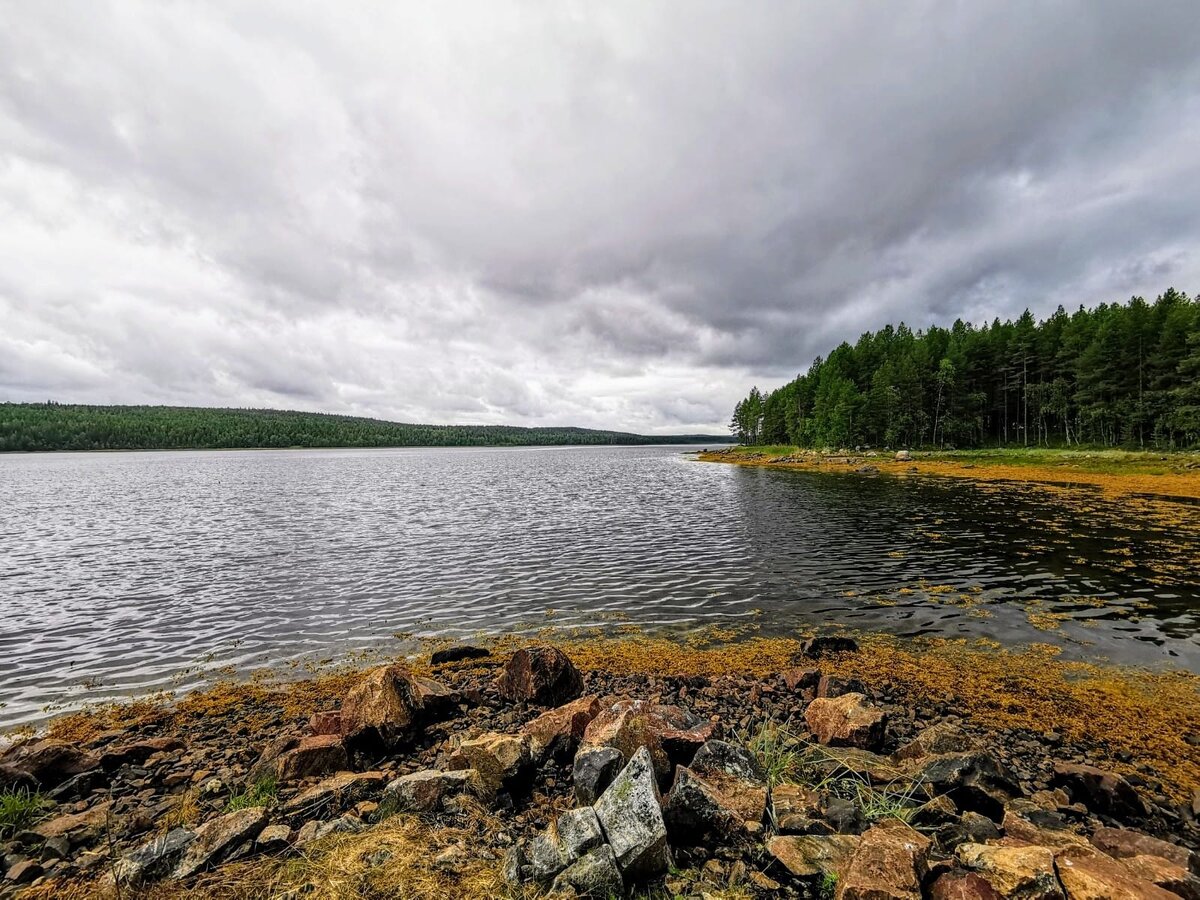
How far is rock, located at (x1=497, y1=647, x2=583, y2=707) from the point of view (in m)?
12.2

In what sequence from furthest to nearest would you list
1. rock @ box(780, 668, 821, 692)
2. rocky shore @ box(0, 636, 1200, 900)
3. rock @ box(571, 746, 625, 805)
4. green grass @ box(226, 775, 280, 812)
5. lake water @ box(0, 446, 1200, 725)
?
lake water @ box(0, 446, 1200, 725) → rock @ box(780, 668, 821, 692) → green grass @ box(226, 775, 280, 812) → rock @ box(571, 746, 625, 805) → rocky shore @ box(0, 636, 1200, 900)

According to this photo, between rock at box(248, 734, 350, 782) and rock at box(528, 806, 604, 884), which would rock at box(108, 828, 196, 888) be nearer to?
rock at box(248, 734, 350, 782)

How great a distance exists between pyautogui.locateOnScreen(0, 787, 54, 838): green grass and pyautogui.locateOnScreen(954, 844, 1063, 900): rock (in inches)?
500

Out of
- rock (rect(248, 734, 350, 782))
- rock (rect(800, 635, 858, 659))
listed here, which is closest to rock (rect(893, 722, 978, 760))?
rock (rect(800, 635, 858, 659))

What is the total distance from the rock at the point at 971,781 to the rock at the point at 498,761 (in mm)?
6188

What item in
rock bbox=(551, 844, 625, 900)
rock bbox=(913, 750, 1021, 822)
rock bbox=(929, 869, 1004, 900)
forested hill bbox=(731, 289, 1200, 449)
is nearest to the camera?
rock bbox=(929, 869, 1004, 900)

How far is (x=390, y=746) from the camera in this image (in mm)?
9742

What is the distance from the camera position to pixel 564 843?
5941 millimetres

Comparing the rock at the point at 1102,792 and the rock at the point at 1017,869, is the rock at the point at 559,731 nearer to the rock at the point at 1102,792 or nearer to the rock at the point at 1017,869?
the rock at the point at 1017,869

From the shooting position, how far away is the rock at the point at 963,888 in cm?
495

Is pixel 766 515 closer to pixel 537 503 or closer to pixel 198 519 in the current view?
pixel 537 503

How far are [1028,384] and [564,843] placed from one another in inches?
5450

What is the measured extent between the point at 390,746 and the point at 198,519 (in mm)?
48405

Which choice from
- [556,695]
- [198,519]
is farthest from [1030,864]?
[198,519]
